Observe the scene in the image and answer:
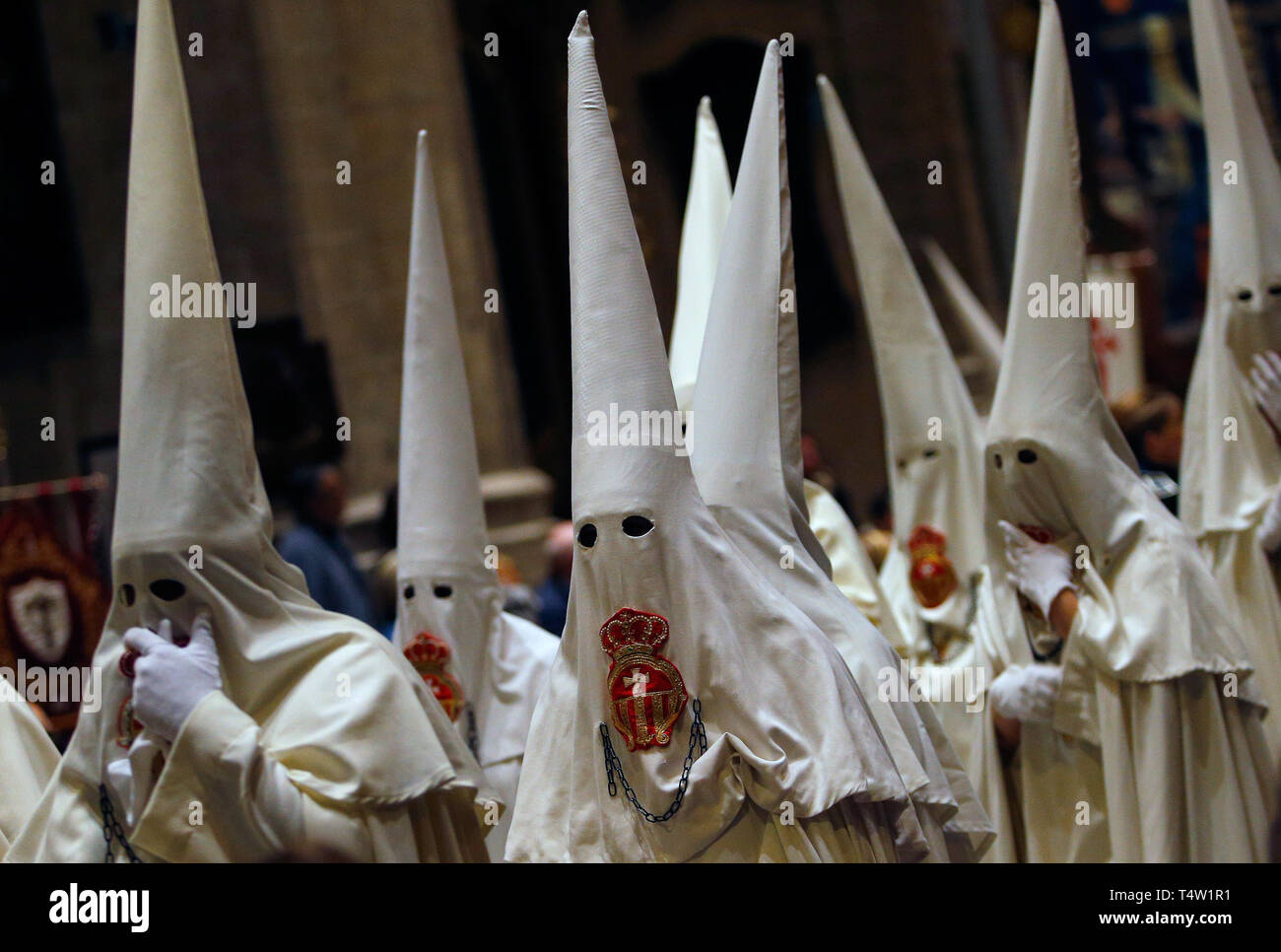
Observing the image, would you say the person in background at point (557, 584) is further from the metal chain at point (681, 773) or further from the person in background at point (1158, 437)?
the metal chain at point (681, 773)

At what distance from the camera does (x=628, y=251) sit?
3.77 meters

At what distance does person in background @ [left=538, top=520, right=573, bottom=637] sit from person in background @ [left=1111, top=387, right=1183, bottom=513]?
2778 mm

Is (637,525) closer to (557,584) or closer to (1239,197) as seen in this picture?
(1239,197)

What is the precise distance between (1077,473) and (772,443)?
1132 millimetres

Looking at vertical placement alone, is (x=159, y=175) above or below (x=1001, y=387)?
above

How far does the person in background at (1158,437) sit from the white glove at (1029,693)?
103 inches

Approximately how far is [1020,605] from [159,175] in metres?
2.82

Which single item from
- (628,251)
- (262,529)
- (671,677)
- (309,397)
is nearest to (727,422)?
(628,251)

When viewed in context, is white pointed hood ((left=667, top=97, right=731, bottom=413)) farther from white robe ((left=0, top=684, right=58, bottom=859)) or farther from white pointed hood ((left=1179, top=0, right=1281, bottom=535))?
white robe ((left=0, top=684, right=58, bottom=859))

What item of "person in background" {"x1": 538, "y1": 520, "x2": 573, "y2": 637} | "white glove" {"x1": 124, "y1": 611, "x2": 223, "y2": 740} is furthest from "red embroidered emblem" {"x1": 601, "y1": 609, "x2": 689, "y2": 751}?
"person in background" {"x1": 538, "y1": 520, "x2": 573, "y2": 637}

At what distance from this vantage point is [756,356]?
423 cm
